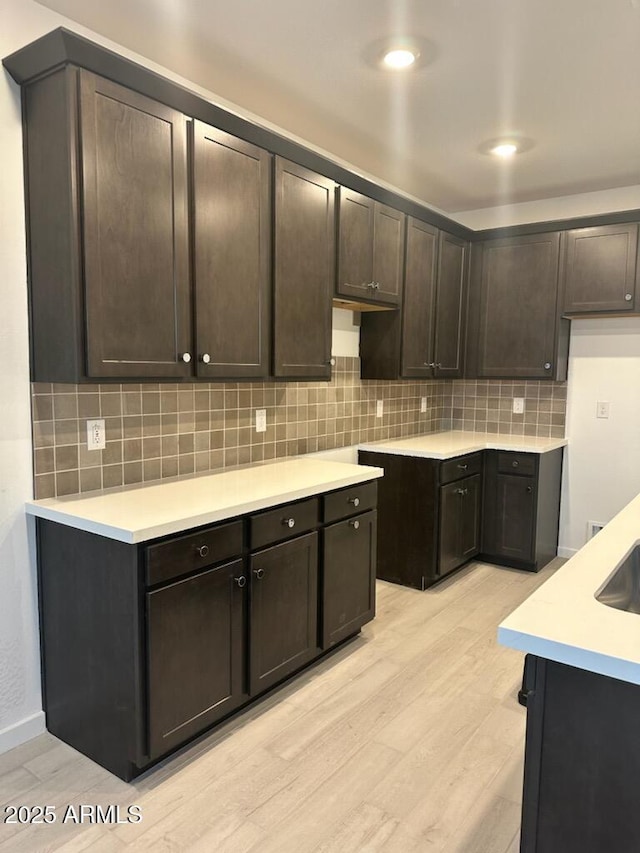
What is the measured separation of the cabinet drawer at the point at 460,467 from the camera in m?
3.71

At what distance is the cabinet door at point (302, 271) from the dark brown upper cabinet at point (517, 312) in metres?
1.76

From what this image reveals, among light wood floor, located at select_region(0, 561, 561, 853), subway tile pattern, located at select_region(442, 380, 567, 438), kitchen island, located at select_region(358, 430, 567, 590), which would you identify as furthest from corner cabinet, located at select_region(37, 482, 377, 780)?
subway tile pattern, located at select_region(442, 380, 567, 438)

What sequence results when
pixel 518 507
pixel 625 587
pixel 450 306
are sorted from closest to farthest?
pixel 625 587, pixel 518 507, pixel 450 306

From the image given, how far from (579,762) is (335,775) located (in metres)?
1.14

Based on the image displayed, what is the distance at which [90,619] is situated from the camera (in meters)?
2.04

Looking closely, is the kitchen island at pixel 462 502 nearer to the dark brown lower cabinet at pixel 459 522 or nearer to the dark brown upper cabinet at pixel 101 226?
the dark brown lower cabinet at pixel 459 522

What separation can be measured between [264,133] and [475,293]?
235 cm

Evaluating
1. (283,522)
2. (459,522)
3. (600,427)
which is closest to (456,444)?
(459,522)

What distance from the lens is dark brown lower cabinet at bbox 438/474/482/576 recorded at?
12.4 feet

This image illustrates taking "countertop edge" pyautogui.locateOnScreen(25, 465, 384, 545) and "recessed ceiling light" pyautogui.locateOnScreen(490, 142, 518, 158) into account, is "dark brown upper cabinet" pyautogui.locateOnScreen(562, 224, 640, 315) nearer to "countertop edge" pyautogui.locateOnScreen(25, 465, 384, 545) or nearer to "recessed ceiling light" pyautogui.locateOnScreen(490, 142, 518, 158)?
"recessed ceiling light" pyautogui.locateOnScreen(490, 142, 518, 158)

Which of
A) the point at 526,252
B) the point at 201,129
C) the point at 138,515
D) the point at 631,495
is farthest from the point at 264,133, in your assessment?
the point at 631,495

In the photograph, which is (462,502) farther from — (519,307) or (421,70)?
(421,70)

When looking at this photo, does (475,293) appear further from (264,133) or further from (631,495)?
(264,133)

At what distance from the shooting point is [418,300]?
3.87 metres
